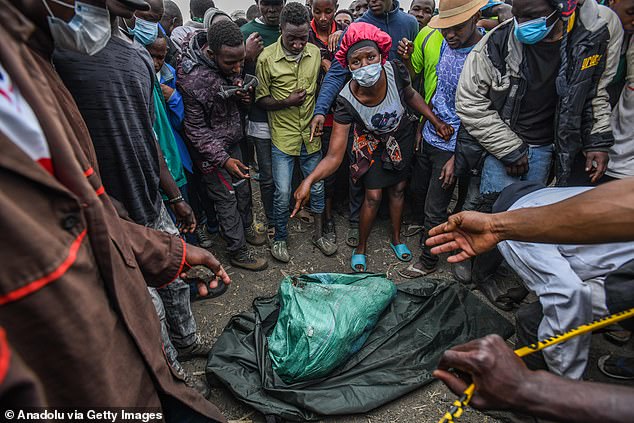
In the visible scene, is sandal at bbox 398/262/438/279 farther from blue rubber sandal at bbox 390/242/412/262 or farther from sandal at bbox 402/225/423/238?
sandal at bbox 402/225/423/238

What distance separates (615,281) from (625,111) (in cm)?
173

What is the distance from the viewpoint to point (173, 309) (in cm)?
234

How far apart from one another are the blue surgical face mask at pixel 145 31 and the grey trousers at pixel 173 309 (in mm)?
1417

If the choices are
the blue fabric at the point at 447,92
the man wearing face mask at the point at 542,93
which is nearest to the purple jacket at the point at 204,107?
the blue fabric at the point at 447,92

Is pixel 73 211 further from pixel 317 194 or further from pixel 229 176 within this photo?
pixel 317 194

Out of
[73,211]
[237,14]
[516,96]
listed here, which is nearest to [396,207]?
[516,96]

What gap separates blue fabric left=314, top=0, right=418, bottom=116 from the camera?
3.50m

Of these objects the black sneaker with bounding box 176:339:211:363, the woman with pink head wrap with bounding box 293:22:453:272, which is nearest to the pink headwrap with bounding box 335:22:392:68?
the woman with pink head wrap with bounding box 293:22:453:272

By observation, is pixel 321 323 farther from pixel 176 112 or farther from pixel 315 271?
pixel 176 112

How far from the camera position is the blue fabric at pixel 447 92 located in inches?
128

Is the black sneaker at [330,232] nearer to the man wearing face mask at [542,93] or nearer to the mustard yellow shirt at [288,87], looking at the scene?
the mustard yellow shirt at [288,87]

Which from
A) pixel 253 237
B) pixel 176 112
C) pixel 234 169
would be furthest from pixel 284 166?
pixel 176 112

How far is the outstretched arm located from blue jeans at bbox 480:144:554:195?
145 centimetres

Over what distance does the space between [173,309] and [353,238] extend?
2.19m
